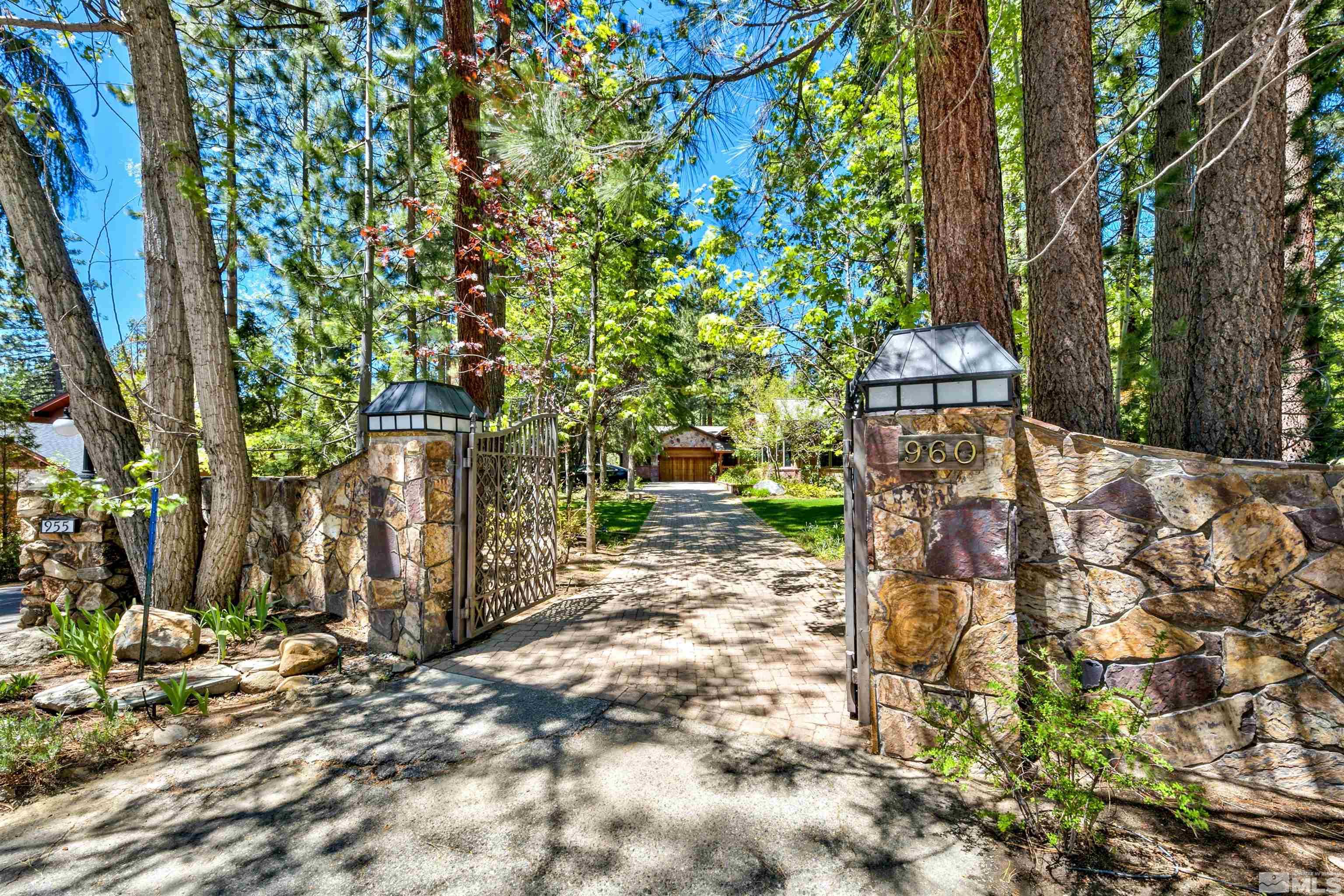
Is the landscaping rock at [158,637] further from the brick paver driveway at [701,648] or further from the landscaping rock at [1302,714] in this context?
the landscaping rock at [1302,714]

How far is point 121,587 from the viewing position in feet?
15.8

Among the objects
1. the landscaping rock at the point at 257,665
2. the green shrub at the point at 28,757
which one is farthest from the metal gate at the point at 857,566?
the green shrub at the point at 28,757

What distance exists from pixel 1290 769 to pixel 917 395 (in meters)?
2.31

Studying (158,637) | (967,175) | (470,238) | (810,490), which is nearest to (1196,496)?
(967,175)

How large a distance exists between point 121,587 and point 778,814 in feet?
19.9

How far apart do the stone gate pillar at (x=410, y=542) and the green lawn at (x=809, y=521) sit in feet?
17.2

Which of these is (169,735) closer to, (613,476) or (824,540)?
(824,540)

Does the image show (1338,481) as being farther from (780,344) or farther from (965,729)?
(780,344)

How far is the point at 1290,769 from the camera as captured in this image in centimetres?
236

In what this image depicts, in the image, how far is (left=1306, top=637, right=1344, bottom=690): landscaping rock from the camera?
91.2 inches

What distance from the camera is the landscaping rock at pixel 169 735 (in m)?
2.86

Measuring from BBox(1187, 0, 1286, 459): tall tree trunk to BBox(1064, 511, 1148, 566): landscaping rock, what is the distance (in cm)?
114

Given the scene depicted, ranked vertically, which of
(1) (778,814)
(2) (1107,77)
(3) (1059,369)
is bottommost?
(1) (778,814)

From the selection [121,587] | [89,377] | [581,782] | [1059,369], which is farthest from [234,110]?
[1059,369]
